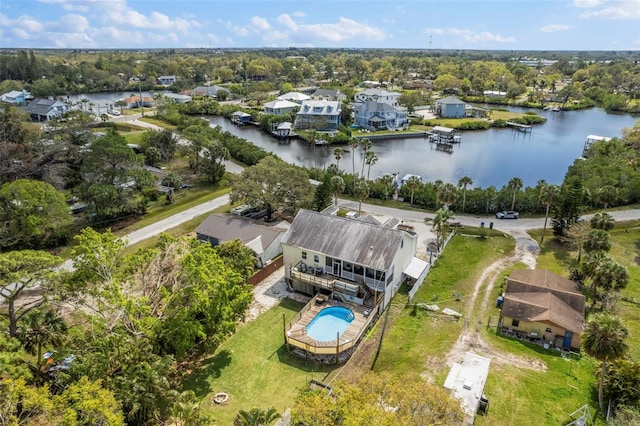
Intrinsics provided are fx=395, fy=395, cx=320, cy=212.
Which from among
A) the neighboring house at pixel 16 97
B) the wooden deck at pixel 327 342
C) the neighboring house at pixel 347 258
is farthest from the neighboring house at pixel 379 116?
the neighboring house at pixel 16 97

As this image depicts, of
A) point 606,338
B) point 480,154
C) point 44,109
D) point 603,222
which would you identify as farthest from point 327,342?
point 44,109

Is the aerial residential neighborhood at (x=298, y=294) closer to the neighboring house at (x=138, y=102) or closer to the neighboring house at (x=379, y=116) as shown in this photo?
the neighboring house at (x=379, y=116)

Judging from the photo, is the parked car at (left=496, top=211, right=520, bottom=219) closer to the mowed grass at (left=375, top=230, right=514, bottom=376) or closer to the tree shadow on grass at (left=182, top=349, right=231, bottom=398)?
the mowed grass at (left=375, top=230, right=514, bottom=376)

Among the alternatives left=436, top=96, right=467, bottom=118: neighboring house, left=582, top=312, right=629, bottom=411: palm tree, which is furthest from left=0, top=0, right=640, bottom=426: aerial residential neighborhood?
left=436, top=96, right=467, bottom=118: neighboring house

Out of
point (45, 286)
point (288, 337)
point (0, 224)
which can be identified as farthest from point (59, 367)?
point (0, 224)

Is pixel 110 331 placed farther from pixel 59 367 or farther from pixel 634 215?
pixel 634 215

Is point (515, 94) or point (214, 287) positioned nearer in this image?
point (214, 287)
